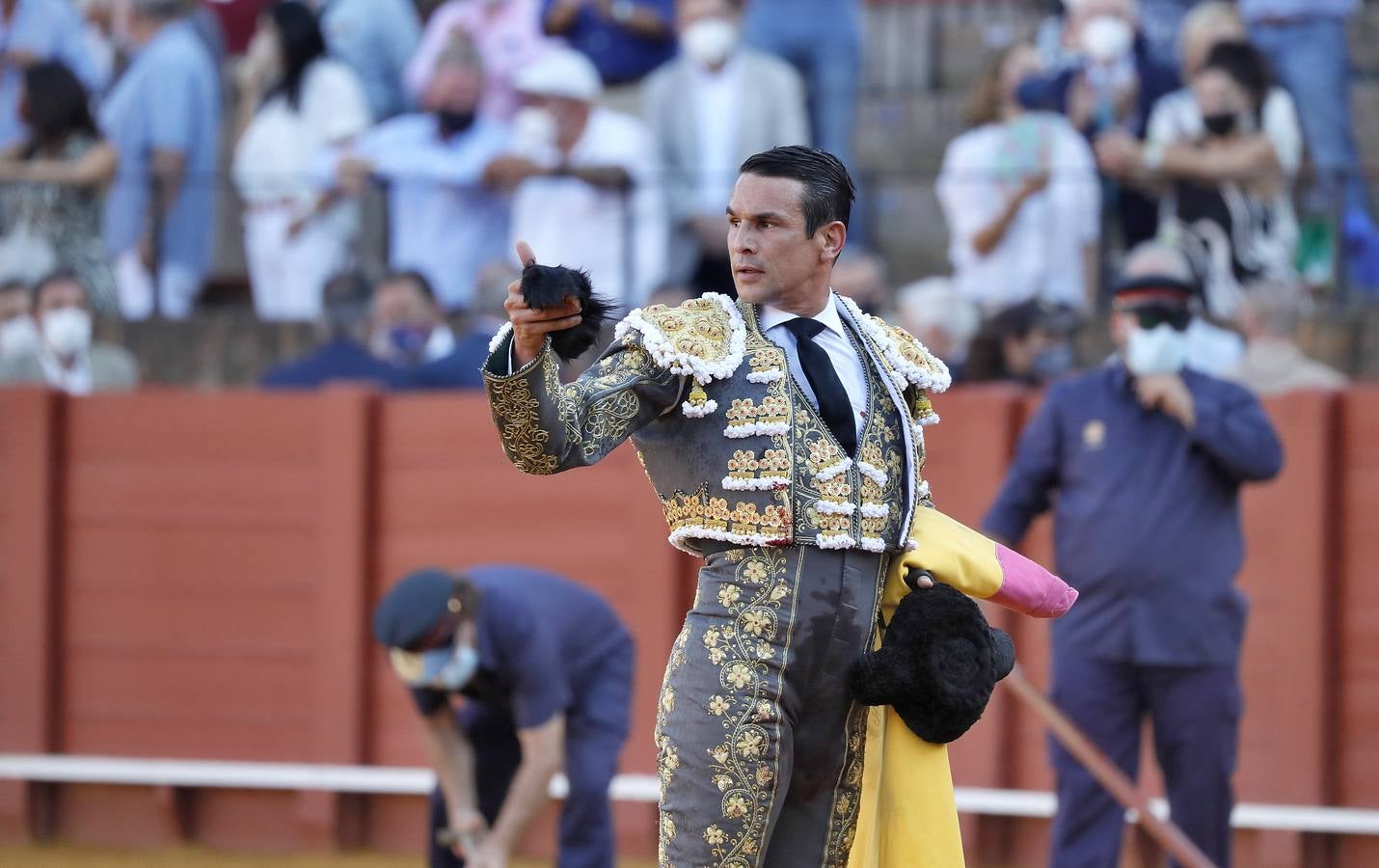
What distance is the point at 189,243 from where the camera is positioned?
30.8ft

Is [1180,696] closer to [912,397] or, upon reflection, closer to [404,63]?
[912,397]

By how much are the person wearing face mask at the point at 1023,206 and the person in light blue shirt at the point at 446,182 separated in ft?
6.27

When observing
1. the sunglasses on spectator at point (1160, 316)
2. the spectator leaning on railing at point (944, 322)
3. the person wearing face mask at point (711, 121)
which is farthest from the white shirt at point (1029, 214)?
the sunglasses on spectator at point (1160, 316)

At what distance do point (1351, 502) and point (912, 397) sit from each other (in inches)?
151

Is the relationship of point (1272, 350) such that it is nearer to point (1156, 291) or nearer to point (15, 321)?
point (1156, 291)

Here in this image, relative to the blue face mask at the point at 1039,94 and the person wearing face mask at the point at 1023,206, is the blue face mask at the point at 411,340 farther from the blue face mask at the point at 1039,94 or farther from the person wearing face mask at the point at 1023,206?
the blue face mask at the point at 1039,94

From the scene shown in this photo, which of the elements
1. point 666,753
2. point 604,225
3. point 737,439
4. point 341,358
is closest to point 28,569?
point 341,358

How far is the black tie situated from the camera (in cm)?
330

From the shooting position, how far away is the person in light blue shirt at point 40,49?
9.82 meters

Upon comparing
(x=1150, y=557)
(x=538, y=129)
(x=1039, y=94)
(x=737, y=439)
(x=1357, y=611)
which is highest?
(x=1039, y=94)

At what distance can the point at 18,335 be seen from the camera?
8766 millimetres

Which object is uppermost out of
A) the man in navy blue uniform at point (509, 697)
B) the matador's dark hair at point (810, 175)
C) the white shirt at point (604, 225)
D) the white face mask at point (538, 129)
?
the white face mask at point (538, 129)

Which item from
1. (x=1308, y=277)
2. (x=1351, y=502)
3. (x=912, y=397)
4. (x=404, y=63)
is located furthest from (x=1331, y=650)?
(x=404, y=63)

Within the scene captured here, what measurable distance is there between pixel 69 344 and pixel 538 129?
217 cm
